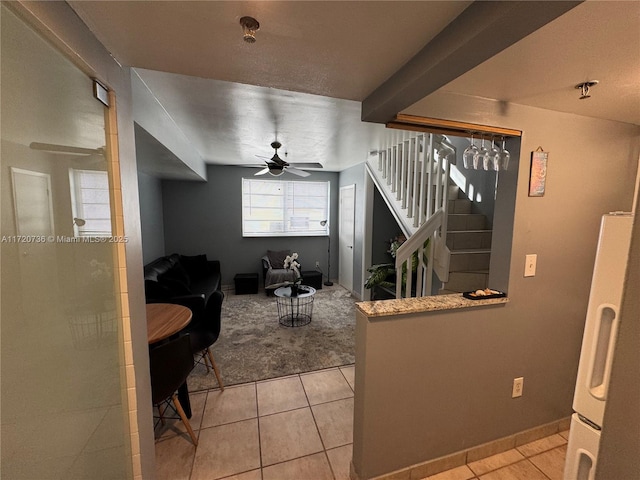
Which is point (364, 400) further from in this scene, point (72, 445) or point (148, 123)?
point (148, 123)

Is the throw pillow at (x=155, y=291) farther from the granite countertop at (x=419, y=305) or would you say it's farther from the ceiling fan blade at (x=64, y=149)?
the granite countertop at (x=419, y=305)

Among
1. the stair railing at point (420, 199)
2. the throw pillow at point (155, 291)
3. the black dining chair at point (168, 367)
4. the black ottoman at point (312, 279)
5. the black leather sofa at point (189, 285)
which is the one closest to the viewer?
the black dining chair at point (168, 367)

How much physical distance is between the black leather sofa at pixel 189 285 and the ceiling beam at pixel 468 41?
2106mm

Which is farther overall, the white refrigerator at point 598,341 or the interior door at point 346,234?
the interior door at point 346,234

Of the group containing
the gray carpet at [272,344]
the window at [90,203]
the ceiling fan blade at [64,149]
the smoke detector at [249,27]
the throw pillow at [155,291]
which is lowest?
the gray carpet at [272,344]

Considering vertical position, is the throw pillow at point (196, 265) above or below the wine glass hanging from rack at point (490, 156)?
below

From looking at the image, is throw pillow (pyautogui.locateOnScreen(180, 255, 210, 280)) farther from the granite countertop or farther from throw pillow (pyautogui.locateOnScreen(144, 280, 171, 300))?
the granite countertop

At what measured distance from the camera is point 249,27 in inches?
34.2

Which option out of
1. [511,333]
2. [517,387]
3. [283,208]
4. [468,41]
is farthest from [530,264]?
[283,208]

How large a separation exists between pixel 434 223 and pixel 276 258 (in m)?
3.69

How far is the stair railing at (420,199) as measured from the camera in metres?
2.22

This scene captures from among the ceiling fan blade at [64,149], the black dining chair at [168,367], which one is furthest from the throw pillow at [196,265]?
the ceiling fan blade at [64,149]

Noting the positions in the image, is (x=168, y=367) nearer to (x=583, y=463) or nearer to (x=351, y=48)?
(x=351, y=48)

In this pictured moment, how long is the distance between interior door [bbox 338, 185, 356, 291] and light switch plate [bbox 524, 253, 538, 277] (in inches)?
133
